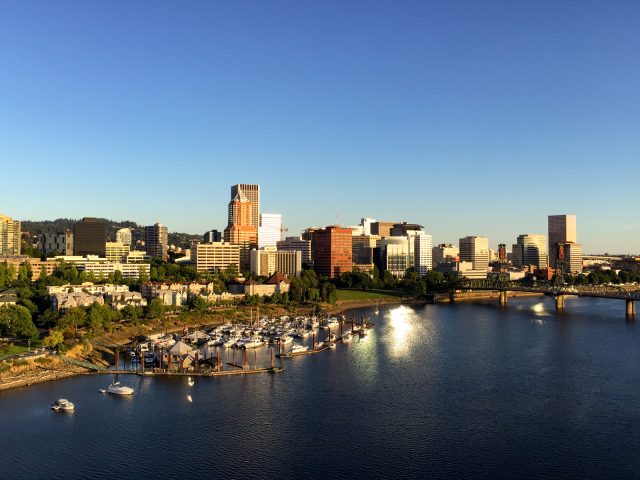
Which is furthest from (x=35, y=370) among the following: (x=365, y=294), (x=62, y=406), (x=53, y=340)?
(x=365, y=294)

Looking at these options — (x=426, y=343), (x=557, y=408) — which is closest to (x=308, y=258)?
(x=426, y=343)

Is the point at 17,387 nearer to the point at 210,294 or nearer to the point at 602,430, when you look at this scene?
the point at 602,430

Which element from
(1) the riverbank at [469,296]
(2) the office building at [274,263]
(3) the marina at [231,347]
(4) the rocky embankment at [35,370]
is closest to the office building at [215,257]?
(2) the office building at [274,263]

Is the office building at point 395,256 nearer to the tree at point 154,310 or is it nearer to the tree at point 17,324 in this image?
the tree at point 154,310

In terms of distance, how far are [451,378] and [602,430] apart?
45.9 feet

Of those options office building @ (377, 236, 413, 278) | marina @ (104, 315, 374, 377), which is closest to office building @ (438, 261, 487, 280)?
office building @ (377, 236, 413, 278)

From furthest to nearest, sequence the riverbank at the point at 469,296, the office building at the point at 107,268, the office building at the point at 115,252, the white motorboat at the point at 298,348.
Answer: the office building at the point at 115,252 < the riverbank at the point at 469,296 < the office building at the point at 107,268 < the white motorboat at the point at 298,348

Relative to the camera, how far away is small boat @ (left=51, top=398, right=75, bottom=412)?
37000 mm

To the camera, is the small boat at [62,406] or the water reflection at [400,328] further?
the water reflection at [400,328]

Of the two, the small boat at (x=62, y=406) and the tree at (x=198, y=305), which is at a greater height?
the tree at (x=198, y=305)

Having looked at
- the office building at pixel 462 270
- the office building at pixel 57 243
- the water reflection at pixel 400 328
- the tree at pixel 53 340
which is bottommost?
the water reflection at pixel 400 328

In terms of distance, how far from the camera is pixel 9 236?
141 m

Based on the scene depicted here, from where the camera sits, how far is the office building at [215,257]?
148m

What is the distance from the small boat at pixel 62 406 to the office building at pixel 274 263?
104m
